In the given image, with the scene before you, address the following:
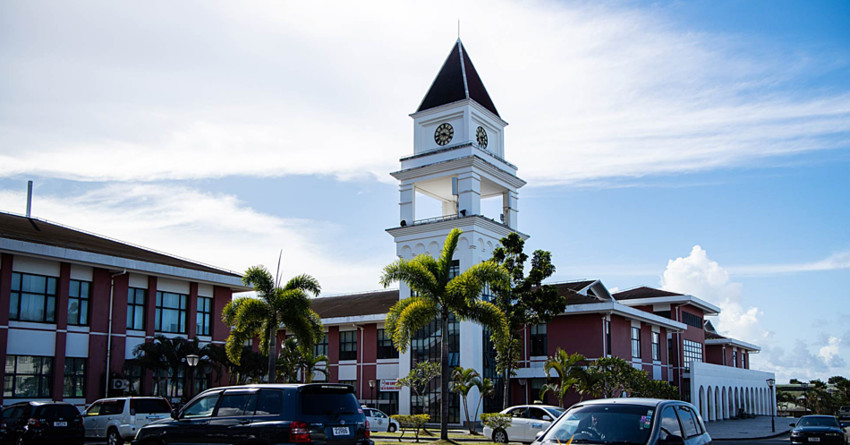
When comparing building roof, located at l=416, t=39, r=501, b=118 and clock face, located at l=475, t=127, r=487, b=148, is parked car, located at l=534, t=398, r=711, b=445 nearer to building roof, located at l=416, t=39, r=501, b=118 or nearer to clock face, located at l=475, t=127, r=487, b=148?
clock face, located at l=475, t=127, r=487, b=148

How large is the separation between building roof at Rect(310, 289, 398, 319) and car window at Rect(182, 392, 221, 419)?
117 feet

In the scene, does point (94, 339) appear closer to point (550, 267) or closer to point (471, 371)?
point (471, 371)

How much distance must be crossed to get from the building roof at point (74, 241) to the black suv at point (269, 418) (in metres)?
18.8

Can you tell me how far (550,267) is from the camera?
117ft

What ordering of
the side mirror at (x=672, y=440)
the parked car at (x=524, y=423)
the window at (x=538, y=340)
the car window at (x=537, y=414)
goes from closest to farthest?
the side mirror at (x=672, y=440), the parked car at (x=524, y=423), the car window at (x=537, y=414), the window at (x=538, y=340)

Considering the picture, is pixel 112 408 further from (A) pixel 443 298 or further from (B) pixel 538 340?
(B) pixel 538 340

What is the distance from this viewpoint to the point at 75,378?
3100 centimetres

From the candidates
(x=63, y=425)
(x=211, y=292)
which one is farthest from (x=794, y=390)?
(x=63, y=425)

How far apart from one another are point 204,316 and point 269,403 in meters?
25.7

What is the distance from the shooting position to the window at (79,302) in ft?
102

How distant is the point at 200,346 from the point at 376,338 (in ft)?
51.4

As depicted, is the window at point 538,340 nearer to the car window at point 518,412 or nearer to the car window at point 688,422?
the car window at point 518,412

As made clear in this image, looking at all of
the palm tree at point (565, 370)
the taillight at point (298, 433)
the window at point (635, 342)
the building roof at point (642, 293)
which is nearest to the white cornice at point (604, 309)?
the window at point (635, 342)

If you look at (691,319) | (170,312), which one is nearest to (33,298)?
(170,312)
